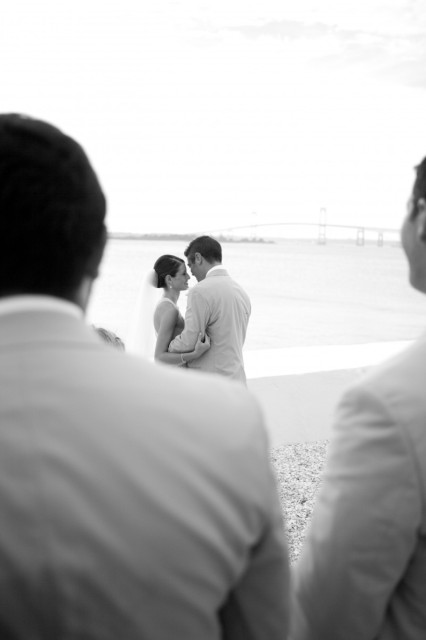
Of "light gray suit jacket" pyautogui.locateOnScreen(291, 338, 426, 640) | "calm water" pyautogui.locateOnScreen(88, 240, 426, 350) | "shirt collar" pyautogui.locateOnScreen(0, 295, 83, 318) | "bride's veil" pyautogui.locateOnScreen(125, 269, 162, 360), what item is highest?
"shirt collar" pyautogui.locateOnScreen(0, 295, 83, 318)

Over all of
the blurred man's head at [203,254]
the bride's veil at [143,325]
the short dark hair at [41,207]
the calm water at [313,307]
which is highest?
the short dark hair at [41,207]

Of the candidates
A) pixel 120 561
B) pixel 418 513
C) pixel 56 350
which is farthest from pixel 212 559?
pixel 418 513

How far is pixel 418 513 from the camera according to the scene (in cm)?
105

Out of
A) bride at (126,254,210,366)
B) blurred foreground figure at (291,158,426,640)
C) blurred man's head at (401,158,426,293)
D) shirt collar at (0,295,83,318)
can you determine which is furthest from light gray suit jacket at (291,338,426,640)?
bride at (126,254,210,366)

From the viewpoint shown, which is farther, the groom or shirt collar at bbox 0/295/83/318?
the groom

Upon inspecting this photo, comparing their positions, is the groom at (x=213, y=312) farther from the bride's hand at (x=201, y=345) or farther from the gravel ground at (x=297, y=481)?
the gravel ground at (x=297, y=481)

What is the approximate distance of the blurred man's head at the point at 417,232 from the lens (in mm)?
1165

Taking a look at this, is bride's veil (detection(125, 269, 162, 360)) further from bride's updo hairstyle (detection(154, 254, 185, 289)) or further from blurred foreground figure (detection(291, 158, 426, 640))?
blurred foreground figure (detection(291, 158, 426, 640))

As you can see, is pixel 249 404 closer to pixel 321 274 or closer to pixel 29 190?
pixel 29 190

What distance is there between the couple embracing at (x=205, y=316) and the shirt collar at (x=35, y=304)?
2.87m

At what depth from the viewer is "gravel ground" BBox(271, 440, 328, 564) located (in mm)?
3889

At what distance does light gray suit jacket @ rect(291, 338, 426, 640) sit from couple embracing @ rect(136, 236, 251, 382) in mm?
2550

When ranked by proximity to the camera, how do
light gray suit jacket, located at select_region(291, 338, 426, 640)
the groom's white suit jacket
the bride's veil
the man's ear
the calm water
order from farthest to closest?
the calm water, the bride's veil, the man's ear, light gray suit jacket, located at select_region(291, 338, 426, 640), the groom's white suit jacket

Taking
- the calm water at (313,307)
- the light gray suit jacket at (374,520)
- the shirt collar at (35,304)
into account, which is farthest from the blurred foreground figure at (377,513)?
the calm water at (313,307)
